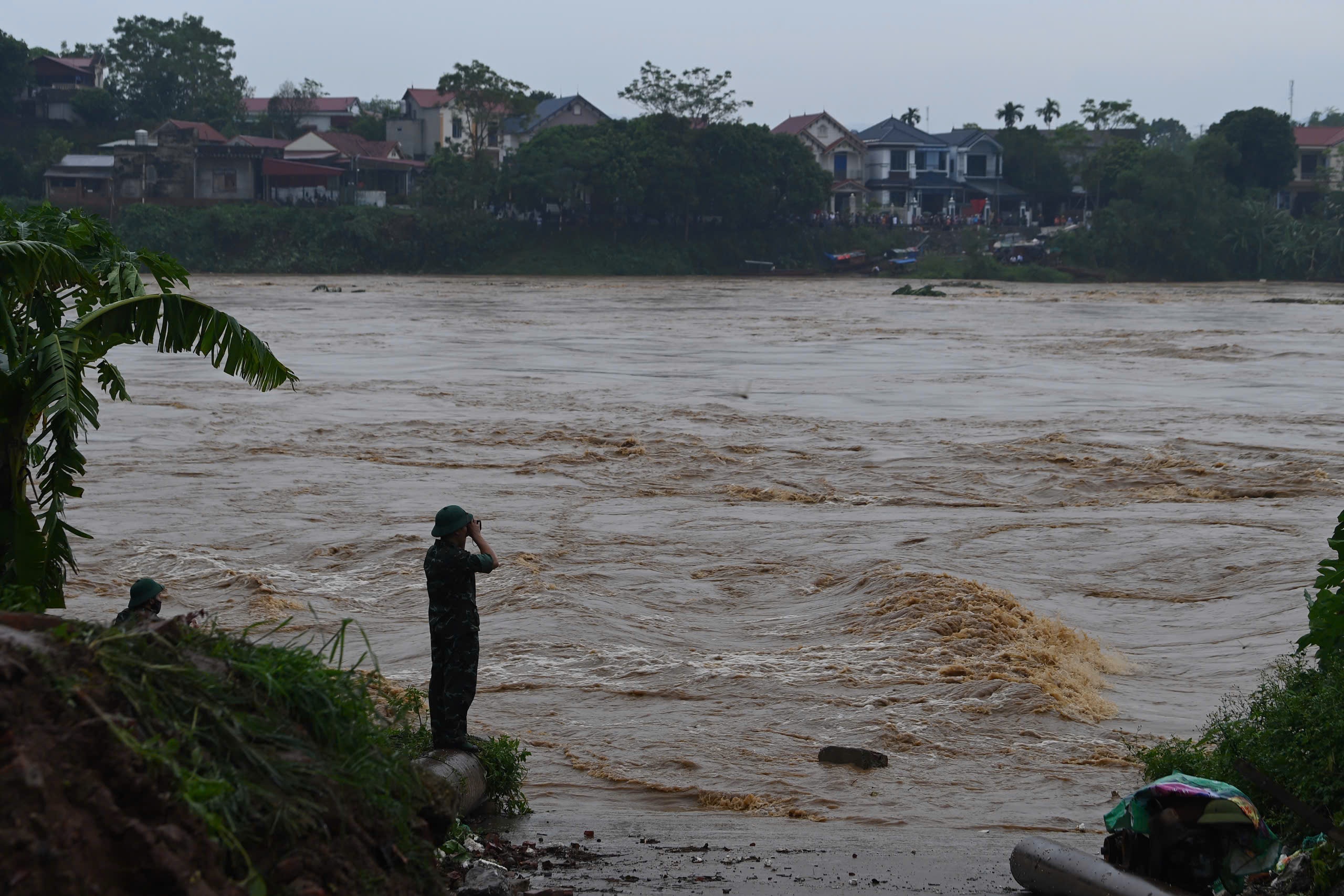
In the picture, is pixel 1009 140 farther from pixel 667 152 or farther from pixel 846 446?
pixel 846 446

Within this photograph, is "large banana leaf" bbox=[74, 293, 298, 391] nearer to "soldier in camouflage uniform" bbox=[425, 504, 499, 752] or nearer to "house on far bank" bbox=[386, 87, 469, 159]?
"soldier in camouflage uniform" bbox=[425, 504, 499, 752]

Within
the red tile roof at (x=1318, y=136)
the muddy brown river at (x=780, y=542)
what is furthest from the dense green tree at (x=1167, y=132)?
the muddy brown river at (x=780, y=542)

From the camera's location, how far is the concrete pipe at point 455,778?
6.64 m

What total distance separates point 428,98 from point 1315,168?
52678 mm

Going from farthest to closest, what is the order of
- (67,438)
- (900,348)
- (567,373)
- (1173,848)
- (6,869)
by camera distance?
(900,348), (567,373), (67,438), (1173,848), (6,869)

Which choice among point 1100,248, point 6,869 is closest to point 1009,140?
point 1100,248

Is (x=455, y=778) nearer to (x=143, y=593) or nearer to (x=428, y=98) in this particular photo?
(x=143, y=593)

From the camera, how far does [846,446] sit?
72.2 feet

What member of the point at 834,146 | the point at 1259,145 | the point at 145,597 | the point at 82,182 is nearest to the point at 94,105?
the point at 82,182

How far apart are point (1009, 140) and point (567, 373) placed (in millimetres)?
60464

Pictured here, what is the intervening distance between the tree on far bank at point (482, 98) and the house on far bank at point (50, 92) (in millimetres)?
22315

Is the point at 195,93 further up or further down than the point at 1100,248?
further up

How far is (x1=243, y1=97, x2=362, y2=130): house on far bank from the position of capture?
293ft

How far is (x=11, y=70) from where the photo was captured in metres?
79.0
